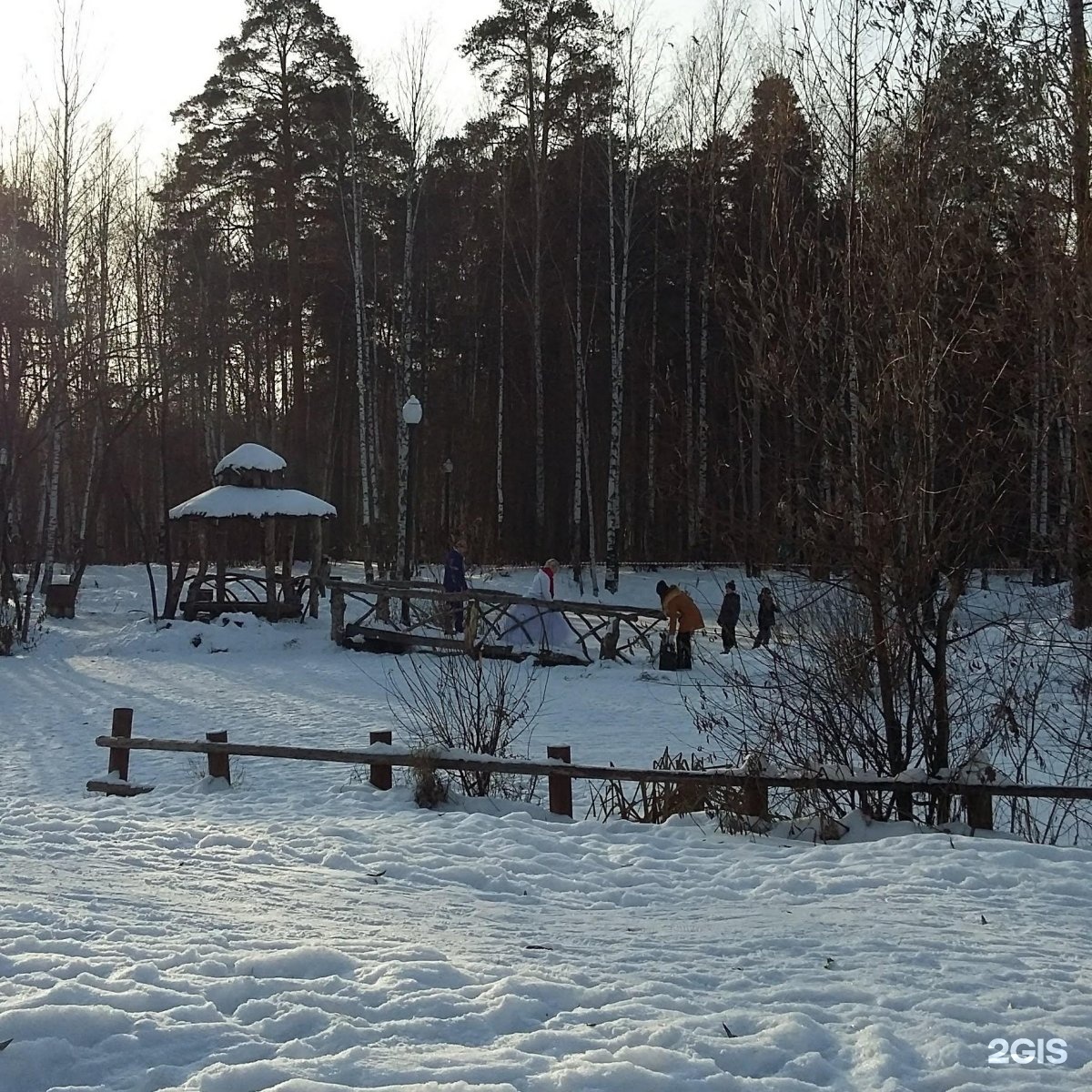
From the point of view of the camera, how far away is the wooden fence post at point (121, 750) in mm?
9125

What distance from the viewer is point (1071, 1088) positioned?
3.43m

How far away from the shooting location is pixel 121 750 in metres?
9.13

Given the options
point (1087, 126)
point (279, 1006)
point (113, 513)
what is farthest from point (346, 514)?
point (279, 1006)

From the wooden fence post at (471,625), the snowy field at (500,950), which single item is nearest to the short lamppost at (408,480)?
the wooden fence post at (471,625)

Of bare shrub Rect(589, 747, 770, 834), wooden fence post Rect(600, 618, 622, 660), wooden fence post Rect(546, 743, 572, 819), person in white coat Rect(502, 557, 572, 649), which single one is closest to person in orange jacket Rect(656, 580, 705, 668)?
wooden fence post Rect(600, 618, 622, 660)

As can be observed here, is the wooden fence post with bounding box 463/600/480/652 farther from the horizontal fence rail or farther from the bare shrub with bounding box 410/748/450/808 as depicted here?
the bare shrub with bounding box 410/748/450/808

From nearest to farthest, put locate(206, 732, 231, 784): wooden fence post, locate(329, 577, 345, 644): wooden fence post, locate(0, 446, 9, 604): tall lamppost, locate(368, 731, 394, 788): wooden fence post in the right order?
locate(368, 731, 394, 788): wooden fence post < locate(206, 732, 231, 784): wooden fence post < locate(0, 446, 9, 604): tall lamppost < locate(329, 577, 345, 644): wooden fence post

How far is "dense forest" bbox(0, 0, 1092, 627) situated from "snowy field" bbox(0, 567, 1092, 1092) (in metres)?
1.49

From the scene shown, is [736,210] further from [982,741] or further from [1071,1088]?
[1071,1088]

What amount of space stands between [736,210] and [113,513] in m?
26.1

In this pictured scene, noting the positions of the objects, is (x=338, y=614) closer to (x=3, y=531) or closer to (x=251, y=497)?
(x=251, y=497)

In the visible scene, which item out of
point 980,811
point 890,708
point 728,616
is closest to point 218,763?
point 890,708

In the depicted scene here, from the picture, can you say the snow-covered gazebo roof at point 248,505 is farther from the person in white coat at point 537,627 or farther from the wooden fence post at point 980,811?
the wooden fence post at point 980,811

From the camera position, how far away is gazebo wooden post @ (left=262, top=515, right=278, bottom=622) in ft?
68.7
